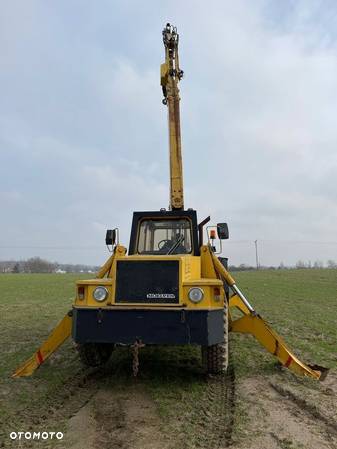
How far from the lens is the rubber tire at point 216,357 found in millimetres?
6383

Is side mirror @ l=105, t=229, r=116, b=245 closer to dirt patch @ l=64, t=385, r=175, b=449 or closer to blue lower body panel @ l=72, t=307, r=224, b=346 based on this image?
blue lower body panel @ l=72, t=307, r=224, b=346

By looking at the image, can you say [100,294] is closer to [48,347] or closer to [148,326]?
[148,326]

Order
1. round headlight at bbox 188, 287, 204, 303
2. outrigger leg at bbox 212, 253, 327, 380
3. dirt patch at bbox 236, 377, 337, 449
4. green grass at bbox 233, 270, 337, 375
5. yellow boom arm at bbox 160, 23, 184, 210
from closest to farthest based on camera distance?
dirt patch at bbox 236, 377, 337, 449 → round headlight at bbox 188, 287, 204, 303 → outrigger leg at bbox 212, 253, 327, 380 → green grass at bbox 233, 270, 337, 375 → yellow boom arm at bbox 160, 23, 184, 210

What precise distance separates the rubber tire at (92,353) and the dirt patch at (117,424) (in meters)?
1.00

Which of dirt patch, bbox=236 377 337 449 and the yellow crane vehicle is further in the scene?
the yellow crane vehicle

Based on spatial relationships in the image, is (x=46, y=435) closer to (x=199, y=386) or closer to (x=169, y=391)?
(x=169, y=391)

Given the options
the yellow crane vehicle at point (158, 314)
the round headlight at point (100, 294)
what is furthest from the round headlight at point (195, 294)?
the round headlight at point (100, 294)

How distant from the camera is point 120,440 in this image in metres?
Answer: 4.52

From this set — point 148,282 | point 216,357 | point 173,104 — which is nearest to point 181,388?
point 216,357

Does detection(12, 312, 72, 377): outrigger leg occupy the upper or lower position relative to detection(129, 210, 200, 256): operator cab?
lower

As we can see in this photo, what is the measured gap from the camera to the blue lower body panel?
591 centimetres

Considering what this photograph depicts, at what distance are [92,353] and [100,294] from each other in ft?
4.40

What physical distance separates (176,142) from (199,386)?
16.7 feet

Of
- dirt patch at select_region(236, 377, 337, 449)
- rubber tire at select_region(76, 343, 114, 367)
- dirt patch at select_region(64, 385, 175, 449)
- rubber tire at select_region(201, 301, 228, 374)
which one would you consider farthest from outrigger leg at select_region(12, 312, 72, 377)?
dirt patch at select_region(236, 377, 337, 449)
